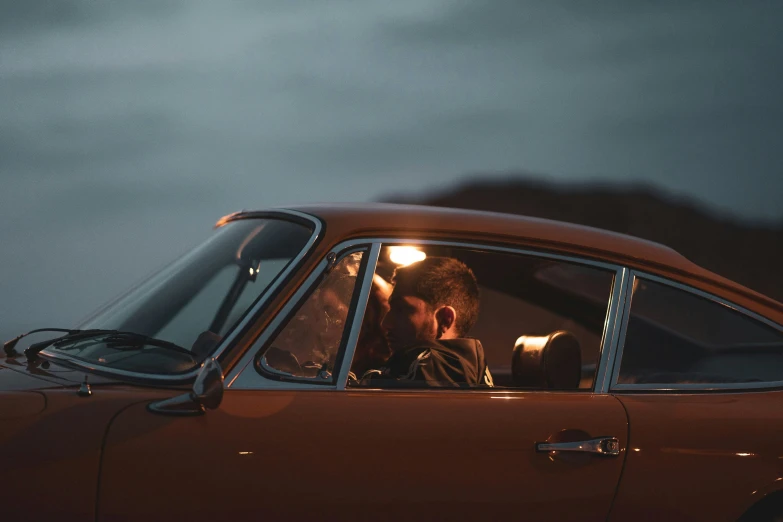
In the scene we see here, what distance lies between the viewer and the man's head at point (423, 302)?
12.1 feet

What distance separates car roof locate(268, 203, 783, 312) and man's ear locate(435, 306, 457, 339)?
1.56 feet

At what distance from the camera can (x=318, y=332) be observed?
3.07 meters

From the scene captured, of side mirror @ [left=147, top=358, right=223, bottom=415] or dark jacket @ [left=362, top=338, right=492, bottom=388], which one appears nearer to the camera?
side mirror @ [left=147, top=358, right=223, bottom=415]

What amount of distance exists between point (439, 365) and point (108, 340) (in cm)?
115

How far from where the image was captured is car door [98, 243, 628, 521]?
8.53 feet

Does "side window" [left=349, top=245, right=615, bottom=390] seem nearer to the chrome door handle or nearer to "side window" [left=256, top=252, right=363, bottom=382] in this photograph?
"side window" [left=256, top=252, right=363, bottom=382]

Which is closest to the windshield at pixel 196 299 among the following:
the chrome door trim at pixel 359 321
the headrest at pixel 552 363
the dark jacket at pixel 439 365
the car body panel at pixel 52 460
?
the chrome door trim at pixel 359 321

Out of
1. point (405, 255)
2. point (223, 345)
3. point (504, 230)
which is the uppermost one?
point (504, 230)

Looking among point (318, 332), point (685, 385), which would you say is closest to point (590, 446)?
point (685, 385)

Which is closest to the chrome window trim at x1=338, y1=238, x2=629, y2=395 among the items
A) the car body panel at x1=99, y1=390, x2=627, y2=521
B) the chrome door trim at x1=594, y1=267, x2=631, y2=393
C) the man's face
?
the chrome door trim at x1=594, y1=267, x2=631, y2=393

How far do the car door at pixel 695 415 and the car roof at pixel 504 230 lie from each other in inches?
3.6

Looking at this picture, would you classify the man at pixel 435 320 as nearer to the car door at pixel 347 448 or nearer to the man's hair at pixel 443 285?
the man's hair at pixel 443 285

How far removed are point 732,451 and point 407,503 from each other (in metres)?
1.14

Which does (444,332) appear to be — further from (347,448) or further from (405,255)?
(347,448)
